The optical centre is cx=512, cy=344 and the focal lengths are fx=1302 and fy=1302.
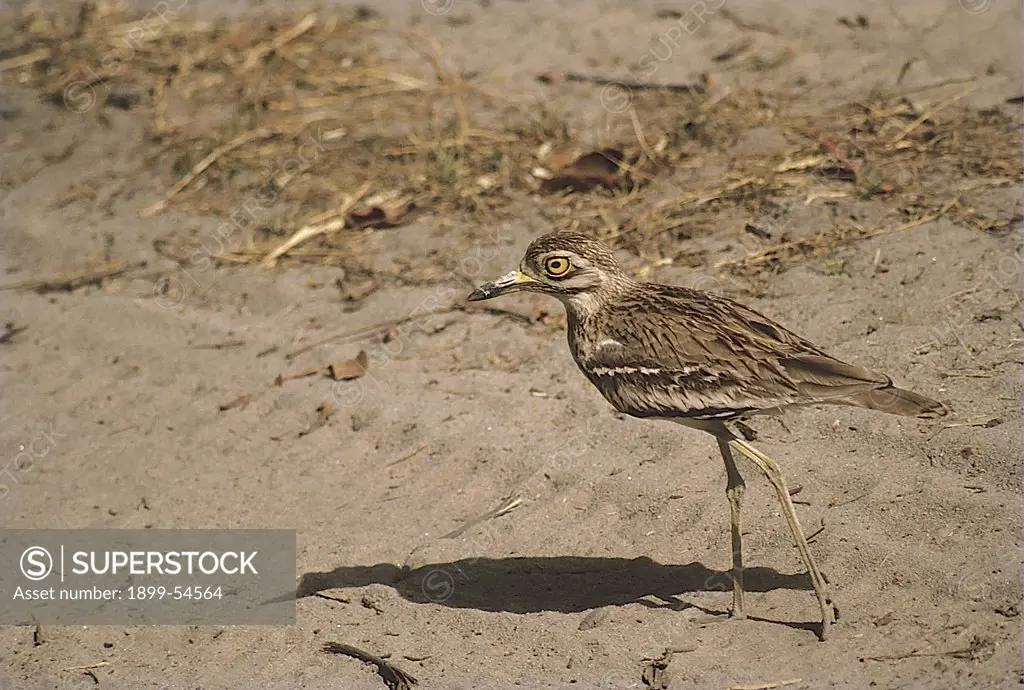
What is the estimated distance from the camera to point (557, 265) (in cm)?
521

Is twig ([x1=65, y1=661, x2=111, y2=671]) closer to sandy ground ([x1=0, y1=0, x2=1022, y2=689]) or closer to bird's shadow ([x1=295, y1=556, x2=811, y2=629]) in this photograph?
sandy ground ([x1=0, y1=0, x2=1022, y2=689])

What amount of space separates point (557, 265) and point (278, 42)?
228 inches

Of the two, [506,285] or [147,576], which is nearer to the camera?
[506,285]

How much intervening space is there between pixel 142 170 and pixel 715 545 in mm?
5564

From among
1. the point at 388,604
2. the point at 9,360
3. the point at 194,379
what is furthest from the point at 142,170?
the point at 388,604

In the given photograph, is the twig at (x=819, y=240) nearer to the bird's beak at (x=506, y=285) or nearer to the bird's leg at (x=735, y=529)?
the bird's beak at (x=506, y=285)

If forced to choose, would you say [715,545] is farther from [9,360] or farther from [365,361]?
[9,360]

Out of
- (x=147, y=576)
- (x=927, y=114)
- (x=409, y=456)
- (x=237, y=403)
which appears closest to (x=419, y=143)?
(x=237, y=403)

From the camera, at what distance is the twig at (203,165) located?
8703mm

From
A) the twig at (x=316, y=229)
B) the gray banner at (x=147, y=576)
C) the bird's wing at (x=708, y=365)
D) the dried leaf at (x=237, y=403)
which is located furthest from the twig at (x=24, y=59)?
the bird's wing at (x=708, y=365)

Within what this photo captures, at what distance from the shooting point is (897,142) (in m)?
7.41

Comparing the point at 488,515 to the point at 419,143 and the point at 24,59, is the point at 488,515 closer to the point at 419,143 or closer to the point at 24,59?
the point at 419,143

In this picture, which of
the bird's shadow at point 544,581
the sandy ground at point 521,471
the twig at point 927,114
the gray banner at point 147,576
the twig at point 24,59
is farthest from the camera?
the twig at point 24,59

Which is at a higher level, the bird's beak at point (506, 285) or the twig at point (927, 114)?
the bird's beak at point (506, 285)
